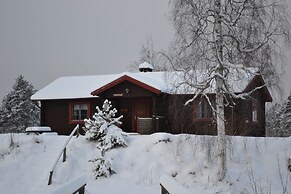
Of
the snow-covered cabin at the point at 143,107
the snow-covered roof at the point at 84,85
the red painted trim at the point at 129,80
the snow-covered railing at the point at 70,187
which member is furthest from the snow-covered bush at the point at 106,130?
the snow-covered railing at the point at 70,187

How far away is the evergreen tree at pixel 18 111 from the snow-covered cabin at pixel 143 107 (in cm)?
1306

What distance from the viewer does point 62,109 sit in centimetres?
2016

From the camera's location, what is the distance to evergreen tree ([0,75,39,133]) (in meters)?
32.9

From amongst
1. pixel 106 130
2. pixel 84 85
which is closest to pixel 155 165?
pixel 106 130

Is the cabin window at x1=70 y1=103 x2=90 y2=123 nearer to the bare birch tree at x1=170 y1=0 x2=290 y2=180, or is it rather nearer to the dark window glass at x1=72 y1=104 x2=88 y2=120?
the dark window glass at x1=72 y1=104 x2=88 y2=120

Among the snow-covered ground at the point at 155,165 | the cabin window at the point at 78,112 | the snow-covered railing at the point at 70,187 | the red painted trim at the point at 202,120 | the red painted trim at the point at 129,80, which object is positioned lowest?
the snow-covered ground at the point at 155,165

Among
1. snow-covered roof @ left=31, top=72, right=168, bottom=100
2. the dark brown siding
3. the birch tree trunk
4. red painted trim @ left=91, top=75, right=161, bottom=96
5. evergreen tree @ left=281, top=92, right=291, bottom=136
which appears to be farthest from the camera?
evergreen tree @ left=281, top=92, right=291, bottom=136

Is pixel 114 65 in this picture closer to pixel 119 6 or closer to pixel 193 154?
pixel 119 6

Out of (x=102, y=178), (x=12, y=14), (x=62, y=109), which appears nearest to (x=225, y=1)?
(x=102, y=178)

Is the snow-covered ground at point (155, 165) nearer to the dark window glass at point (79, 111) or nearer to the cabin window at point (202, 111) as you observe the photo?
the cabin window at point (202, 111)

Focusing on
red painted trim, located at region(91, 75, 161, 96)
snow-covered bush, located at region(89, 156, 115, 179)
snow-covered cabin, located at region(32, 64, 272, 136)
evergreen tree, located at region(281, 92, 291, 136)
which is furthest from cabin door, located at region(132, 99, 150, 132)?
evergreen tree, located at region(281, 92, 291, 136)

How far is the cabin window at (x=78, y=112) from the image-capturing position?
1972cm

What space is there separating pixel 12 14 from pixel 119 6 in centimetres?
7309

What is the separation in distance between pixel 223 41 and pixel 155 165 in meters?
4.88
